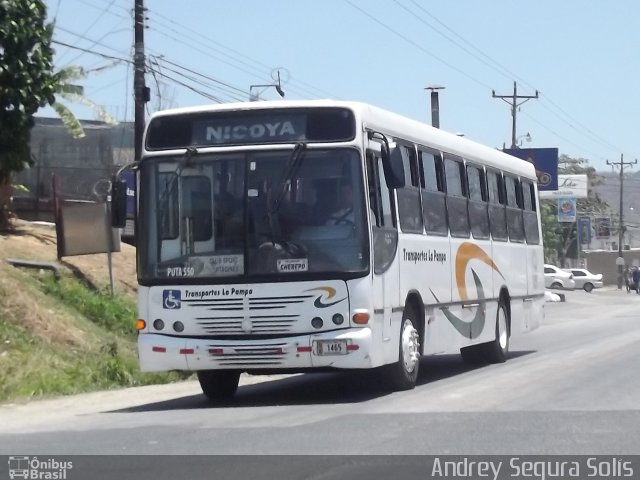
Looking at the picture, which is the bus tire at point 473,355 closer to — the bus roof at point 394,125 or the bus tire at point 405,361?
the bus roof at point 394,125

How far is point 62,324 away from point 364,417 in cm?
936

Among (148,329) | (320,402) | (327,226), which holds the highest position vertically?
(327,226)

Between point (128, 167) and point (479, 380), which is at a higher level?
point (128, 167)

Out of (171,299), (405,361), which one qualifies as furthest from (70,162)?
(171,299)

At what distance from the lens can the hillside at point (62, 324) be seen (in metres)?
16.9

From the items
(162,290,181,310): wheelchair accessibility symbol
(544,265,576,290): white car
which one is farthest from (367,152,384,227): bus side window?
(544,265,576,290): white car

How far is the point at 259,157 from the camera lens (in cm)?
1327

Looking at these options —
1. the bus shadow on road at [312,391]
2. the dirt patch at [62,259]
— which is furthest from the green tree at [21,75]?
the bus shadow on road at [312,391]

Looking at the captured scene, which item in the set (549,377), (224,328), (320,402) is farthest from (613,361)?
(224,328)

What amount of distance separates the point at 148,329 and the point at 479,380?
475 cm

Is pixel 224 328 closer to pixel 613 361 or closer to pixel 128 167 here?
pixel 128 167

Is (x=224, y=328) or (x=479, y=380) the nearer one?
(x=224, y=328)
